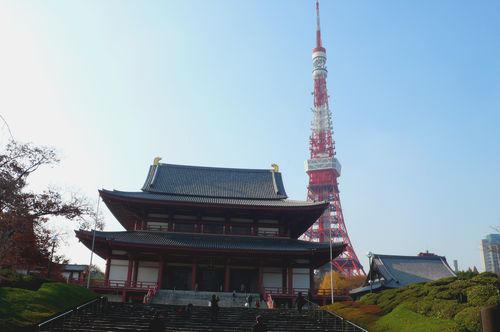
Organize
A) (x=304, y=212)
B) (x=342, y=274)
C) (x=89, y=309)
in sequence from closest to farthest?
(x=89, y=309) → (x=304, y=212) → (x=342, y=274)

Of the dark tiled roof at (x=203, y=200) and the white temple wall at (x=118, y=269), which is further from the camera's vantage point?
the dark tiled roof at (x=203, y=200)

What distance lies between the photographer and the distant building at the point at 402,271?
4316cm

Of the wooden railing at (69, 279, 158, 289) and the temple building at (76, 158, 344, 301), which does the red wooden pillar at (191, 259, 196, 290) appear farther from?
the wooden railing at (69, 279, 158, 289)

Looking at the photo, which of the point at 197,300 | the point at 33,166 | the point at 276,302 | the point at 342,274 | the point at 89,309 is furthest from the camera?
the point at 342,274

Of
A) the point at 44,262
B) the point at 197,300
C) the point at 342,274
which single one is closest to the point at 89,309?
the point at 197,300

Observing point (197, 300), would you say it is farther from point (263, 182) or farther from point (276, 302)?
point (263, 182)

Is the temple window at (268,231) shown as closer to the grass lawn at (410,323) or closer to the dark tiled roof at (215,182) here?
the dark tiled roof at (215,182)

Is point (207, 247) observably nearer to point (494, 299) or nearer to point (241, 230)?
point (241, 230)

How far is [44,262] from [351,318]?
2730cm

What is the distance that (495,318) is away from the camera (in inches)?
131

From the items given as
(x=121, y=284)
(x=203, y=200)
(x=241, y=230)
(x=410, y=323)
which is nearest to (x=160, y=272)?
(x=121, y=284)

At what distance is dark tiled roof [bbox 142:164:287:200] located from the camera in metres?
42.9

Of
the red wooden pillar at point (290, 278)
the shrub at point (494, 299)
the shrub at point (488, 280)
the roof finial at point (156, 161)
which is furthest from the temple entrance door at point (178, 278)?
the shrub at point (494, 299)

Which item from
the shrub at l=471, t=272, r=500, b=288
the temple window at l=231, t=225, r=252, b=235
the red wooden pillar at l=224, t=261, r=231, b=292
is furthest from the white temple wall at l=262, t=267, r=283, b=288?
the shrub at l=471, t=272, r=500, b=288
